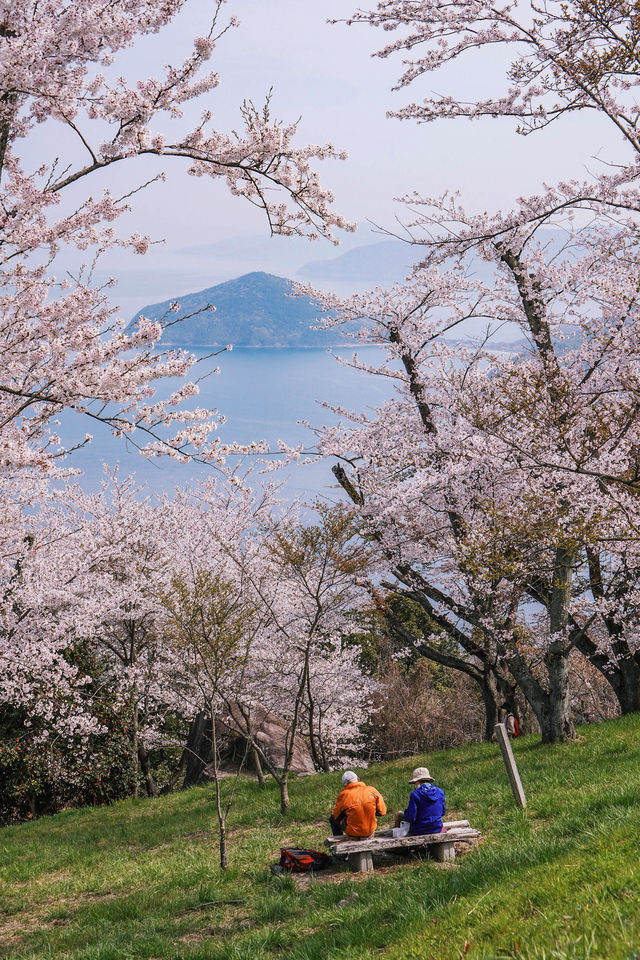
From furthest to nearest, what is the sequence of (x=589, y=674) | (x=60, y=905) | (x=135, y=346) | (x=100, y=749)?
(x=589, y=674), (x=100, y=749), (x=60, y=905), (x=135, y=346)

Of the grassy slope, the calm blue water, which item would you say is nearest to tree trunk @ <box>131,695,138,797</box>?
the grassy slope

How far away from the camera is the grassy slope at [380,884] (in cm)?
428

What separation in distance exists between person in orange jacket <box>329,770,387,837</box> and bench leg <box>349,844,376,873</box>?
313 mm

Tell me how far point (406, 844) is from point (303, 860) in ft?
4.14

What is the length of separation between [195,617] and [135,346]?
450cm

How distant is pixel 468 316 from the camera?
15.9 metres

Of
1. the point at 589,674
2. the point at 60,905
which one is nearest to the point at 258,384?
the point at 589,674

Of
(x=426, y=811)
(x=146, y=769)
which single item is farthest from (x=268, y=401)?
(x=426, y=811)

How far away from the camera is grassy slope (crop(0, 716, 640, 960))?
428 cm

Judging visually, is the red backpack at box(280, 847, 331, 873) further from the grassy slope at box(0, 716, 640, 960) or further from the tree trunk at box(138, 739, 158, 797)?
the tree trunk at box(138, 739, 158, 797)

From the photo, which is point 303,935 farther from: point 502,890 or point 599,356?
point 599,356

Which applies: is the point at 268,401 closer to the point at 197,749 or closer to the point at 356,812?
the point at 197,749

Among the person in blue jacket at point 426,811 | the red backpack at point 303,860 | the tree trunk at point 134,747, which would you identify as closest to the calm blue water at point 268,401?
the tree trunk at point 134,747

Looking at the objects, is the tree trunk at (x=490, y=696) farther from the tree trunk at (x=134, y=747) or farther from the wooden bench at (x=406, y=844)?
the tree trunk at (x=134, y=747)
